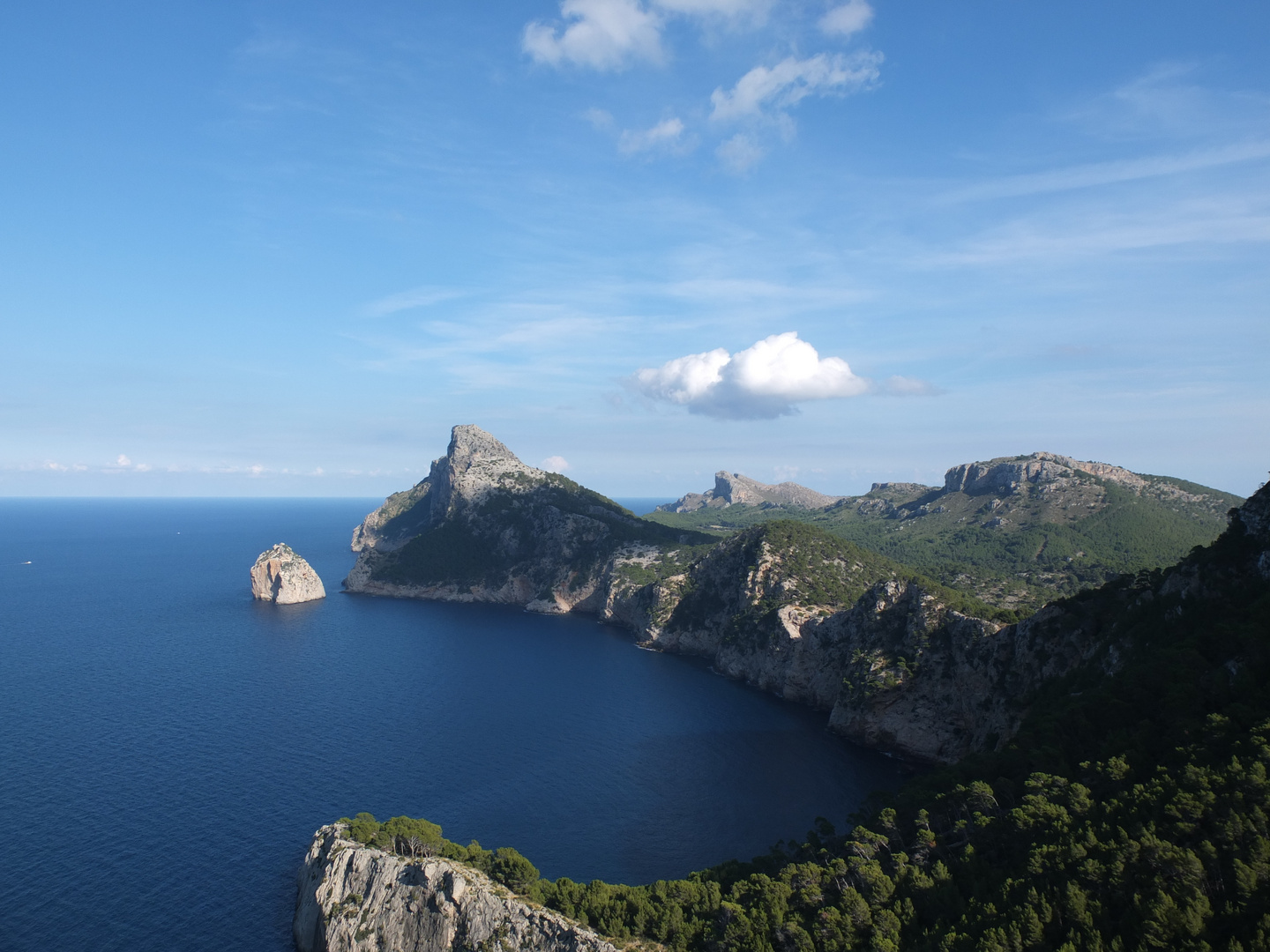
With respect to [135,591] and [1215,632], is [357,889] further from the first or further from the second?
[135,591]

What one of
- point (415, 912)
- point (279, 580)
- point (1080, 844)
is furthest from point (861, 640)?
point (279, 580)

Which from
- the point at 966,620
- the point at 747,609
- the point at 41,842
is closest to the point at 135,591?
the point at 41,842

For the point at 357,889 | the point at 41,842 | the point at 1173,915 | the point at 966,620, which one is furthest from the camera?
the point at 966,620

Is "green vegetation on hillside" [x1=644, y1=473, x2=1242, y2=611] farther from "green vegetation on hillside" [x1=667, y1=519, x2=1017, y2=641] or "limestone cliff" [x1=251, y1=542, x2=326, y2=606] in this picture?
"limestone cliff" [x1=251, y1=542, x2=326, y2=606]

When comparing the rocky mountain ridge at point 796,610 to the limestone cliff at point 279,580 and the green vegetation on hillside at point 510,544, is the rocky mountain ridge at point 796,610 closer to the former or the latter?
the green vegetation on hillside at point 510,544

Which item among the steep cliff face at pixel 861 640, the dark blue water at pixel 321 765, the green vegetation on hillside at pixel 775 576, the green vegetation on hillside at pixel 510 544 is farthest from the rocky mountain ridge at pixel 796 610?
the dark blue water at pixel 321 765

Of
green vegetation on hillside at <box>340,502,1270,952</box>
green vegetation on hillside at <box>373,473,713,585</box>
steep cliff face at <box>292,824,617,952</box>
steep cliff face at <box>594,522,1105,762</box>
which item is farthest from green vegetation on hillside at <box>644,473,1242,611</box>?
steep cliff face at <box>292,824,617,952</box>
